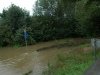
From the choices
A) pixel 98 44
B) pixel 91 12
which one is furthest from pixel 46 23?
pixel 98 44

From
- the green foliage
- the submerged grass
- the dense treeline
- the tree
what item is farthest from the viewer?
the dense treeline

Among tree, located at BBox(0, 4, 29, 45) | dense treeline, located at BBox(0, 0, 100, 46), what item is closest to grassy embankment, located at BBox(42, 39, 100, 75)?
dense treeline, located at BBox(0, 0, 100, 46)

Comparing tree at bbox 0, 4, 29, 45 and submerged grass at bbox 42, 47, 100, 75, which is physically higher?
tree at bbox 0, 4, 29, 45

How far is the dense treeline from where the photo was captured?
2273 cm

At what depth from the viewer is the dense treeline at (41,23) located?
895 inches

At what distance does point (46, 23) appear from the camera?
26.1m

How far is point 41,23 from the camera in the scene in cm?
2564

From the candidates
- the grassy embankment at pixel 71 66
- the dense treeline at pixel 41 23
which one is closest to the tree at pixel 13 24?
the dense treeline at pixel 41 23

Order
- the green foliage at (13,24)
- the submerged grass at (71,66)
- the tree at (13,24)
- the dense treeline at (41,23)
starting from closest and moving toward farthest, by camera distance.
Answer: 1. the submerged grass at (71,66)
2. the green foliage at (13,24)
3. the tree at (13,24)
4. the dense treeline at (41,23)

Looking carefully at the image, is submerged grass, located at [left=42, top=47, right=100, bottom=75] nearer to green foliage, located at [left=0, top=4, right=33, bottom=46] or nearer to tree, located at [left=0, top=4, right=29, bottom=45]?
green foliage, located at [left=0, top=4, right=33, bottom=46]

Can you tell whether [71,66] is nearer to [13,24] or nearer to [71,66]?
[71,66]

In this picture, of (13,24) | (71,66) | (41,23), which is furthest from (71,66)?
(41,23)

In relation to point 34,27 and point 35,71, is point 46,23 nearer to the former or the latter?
point 34,27

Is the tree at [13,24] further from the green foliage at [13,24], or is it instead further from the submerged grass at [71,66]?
the submerged grass at [71,66]
